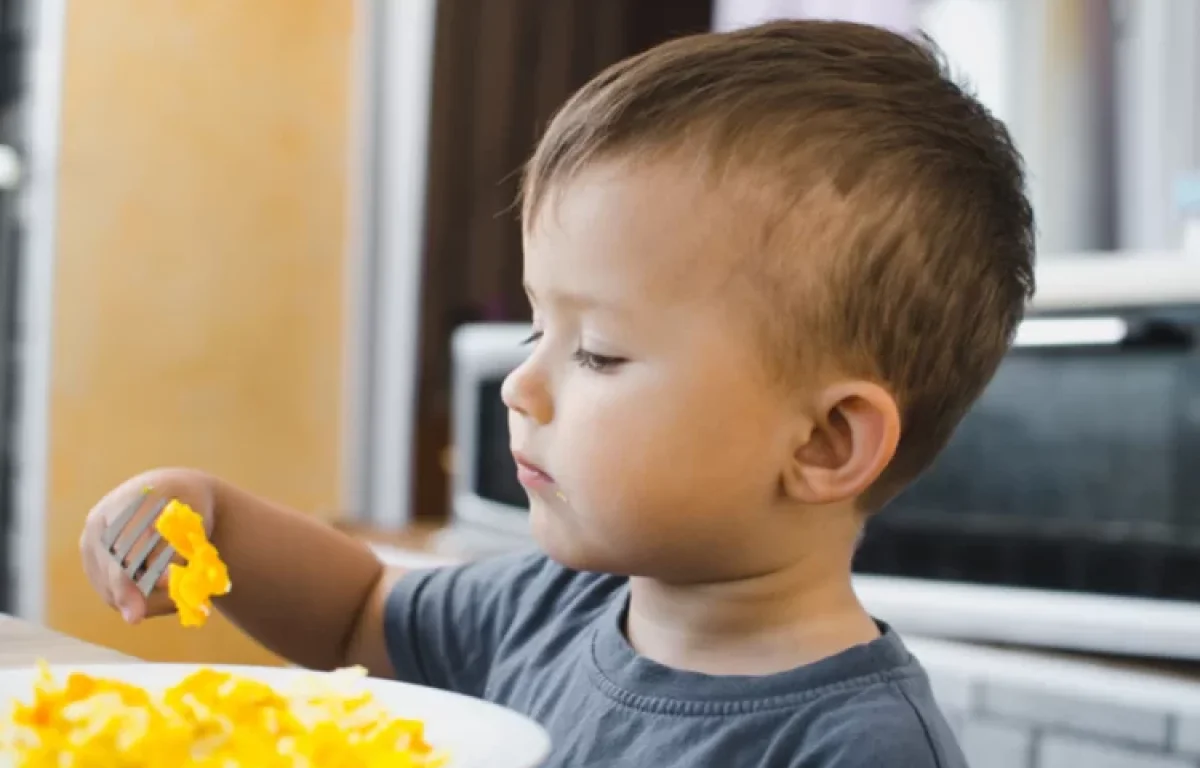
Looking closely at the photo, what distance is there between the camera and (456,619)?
0.86 meters

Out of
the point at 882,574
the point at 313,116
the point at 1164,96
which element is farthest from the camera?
the point at 313,116

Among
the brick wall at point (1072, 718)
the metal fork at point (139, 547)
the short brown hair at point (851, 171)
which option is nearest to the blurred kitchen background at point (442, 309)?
the brick wall at point (1072, 718)

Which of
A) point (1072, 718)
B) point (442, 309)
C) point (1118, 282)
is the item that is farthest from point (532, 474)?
point (442, 309)

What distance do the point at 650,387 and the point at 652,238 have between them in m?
0.07

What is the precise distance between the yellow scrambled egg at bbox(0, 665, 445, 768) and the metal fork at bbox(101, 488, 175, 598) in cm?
8

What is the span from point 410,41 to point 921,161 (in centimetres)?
238

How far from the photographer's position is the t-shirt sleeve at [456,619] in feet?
2.81

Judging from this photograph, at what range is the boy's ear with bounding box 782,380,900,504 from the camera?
0.67 m

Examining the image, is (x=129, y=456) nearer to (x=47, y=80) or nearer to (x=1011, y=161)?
(x=47, y=80)

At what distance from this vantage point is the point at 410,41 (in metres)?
2.90

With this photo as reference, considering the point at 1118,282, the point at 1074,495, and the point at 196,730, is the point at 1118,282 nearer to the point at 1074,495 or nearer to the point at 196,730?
the point at 1074,495

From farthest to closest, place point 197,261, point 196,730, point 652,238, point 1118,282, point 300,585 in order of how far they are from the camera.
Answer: point 197,261 < point 1118,282 < point 300,585 < point 652,238 < point 196,730

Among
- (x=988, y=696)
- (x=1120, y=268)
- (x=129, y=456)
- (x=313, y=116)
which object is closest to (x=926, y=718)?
(x=988, y=696)

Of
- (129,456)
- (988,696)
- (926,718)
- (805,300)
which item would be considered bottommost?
(129,456)
